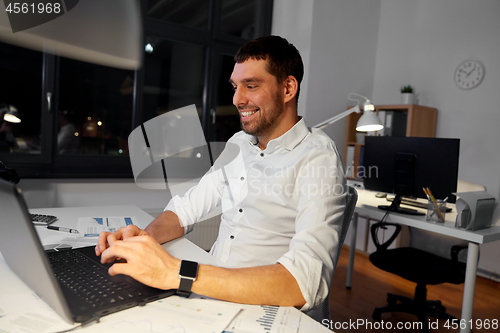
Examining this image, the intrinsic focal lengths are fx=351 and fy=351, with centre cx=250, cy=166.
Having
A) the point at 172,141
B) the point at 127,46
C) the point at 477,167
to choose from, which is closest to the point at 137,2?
the point at 127,46

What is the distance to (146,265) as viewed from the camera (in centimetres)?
74

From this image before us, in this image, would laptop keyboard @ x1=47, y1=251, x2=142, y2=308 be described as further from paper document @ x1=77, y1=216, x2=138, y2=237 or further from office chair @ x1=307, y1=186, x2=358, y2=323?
office chair @ x1=307, y1=186, x2=358, y2=323

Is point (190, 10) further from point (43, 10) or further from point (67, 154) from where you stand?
point (67, 154)

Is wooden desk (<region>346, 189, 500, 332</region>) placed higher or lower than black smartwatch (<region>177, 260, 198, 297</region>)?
lower

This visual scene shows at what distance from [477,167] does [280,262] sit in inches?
124

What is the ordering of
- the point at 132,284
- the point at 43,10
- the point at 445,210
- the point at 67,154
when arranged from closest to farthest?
the point at 132,284
the point at 445,210
the point at 43,10
the point at 67,154

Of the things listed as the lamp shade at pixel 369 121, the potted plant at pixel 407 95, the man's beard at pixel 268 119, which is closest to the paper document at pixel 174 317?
the man's beard at pixel 268 119

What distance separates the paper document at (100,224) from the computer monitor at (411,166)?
58.9 inches

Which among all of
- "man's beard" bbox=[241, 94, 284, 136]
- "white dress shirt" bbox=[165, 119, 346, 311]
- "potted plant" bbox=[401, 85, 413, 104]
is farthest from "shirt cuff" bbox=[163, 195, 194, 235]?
"potted plant" bbox=[401, 85, 413, 104]

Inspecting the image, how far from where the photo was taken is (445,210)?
1973 mm

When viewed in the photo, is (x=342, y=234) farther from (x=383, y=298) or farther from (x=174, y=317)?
(x=383, y=298)

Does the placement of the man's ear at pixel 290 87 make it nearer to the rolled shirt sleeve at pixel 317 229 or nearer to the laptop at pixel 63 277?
the rolled shirt sleeve at pixel 317 229

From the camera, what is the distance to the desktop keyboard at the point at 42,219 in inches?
52.7

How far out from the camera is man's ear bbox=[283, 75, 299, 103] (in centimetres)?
121
